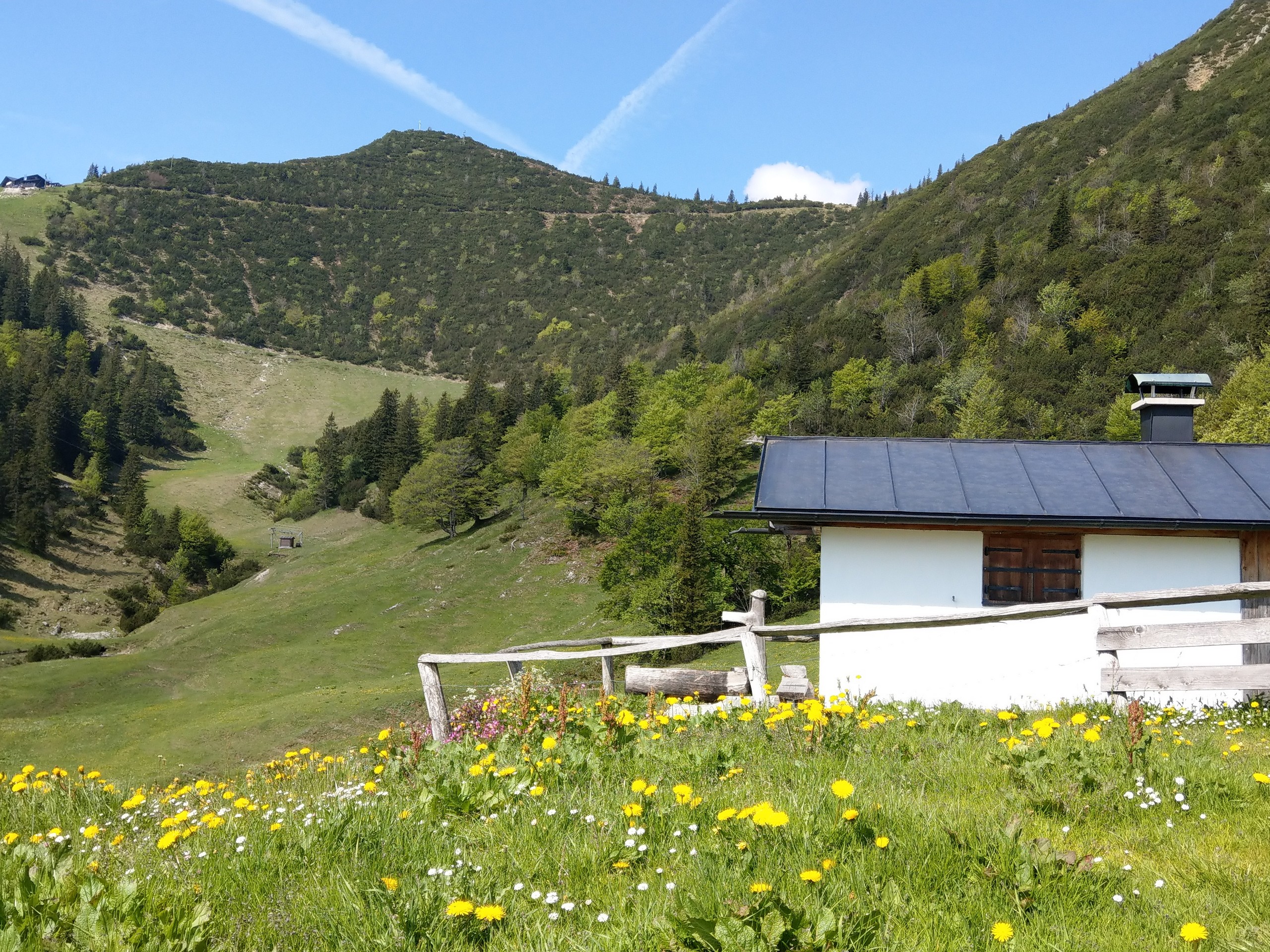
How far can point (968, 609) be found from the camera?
12.7 meters

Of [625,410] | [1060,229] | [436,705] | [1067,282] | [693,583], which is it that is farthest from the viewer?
[1060,229]

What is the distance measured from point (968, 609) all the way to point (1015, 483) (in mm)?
2439

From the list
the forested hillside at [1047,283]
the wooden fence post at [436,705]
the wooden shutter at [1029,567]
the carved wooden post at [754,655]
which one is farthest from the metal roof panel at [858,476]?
the forested hillside at [1047,283]

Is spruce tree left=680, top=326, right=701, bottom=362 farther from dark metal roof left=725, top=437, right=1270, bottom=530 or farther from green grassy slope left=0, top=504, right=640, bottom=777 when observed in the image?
dark metal roof left=725, top=437, right=1270, bottom=530

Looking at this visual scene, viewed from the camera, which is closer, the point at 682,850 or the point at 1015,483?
the point at 682,850

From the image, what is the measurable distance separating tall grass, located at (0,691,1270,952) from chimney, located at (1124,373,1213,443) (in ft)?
40.6

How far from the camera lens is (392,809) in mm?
3971

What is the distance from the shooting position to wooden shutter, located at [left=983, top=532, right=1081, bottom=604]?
510 inches

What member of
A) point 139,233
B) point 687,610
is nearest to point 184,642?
point 687,610

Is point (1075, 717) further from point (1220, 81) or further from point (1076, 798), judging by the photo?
point (1220, 81)

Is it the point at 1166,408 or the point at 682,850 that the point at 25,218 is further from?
the point at 682,850

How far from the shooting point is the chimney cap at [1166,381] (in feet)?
49.4

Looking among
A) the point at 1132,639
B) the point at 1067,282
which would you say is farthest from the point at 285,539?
the point at 1132,639

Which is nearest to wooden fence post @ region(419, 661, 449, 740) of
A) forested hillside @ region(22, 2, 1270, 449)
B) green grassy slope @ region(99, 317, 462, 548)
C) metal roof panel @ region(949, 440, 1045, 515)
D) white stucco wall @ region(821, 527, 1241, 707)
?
white stucco wall @ region(821, 527, 1241, 707)
